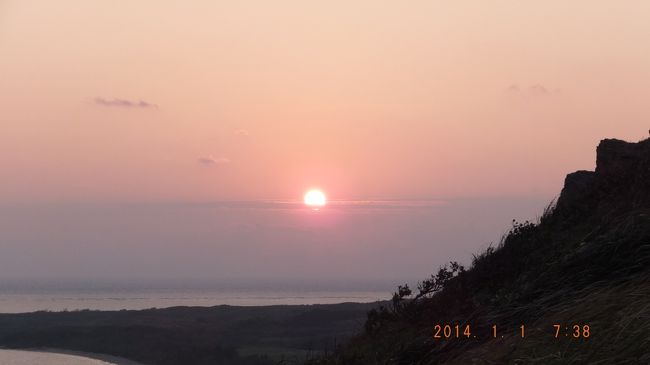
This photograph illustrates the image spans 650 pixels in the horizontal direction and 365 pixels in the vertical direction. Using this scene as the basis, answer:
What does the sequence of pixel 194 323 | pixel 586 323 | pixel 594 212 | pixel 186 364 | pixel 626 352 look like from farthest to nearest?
1. pixel 194 323
2. pixel 186 364
3. pixel 594 212
4. pixel 586 323
5. pixel 626 352

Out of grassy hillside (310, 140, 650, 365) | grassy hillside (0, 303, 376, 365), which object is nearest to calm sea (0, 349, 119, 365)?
grassy hillside (0, 303, 376, 365)

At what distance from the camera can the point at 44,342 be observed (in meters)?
136

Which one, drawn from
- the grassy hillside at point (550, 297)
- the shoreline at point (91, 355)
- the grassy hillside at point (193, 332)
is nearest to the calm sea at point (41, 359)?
the shoreline at point (91, 355)

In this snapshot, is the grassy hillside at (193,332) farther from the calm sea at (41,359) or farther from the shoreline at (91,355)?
the calm sea at (41,359)

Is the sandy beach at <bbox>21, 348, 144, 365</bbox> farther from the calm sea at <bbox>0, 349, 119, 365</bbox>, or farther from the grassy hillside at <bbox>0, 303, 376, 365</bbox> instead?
the calm sea at <bbox>0, 349, 119, 365</bbox>

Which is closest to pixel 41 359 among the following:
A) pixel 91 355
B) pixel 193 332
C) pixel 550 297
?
pixel 91 355

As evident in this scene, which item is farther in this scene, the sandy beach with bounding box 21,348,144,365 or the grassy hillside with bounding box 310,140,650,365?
the sandy beach with bounding box 21,348,144,365

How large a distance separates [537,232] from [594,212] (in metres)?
1.31

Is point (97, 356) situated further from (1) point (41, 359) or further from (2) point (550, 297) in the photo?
(2) point (550, 297)

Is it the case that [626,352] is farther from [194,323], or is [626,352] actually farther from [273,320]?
[194,323]

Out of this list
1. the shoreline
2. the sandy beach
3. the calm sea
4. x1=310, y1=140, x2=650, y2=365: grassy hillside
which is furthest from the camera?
the shoreline

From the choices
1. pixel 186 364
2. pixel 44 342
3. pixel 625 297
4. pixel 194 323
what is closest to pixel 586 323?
pixel 625 297

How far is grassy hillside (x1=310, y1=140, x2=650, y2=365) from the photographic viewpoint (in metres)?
7.94

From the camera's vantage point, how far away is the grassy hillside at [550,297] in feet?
26.0
